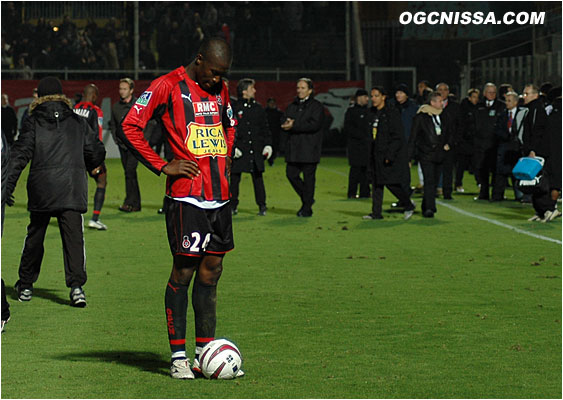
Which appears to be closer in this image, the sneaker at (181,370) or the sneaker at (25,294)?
the sneaker at (181,370)

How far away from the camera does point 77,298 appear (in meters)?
9.52

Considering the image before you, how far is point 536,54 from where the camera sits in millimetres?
31547

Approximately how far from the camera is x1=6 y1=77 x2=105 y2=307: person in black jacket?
31.1 ft

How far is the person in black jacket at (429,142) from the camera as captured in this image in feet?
55.8

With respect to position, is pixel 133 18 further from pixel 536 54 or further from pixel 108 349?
pixel 108 349

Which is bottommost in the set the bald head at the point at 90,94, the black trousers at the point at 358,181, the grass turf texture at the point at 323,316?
the grass turf texture at the point at 323,316

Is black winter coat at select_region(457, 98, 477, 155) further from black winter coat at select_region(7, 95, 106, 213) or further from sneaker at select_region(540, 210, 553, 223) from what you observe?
black winter coat at select_region(7, 95, 106, 213)

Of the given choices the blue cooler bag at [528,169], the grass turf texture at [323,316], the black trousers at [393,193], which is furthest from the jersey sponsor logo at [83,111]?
the blue cooler bag at [528,169]

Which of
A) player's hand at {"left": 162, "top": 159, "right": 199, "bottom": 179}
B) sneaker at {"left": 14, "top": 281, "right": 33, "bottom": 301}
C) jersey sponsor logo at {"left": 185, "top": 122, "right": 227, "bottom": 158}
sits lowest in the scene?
sneaker at {"left": 14, "top": 281, "right": 33, "bottom": 301}

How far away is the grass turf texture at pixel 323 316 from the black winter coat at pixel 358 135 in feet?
13.9

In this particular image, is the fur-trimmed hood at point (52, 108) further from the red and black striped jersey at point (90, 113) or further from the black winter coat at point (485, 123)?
the black winter coat at point (485, 123)

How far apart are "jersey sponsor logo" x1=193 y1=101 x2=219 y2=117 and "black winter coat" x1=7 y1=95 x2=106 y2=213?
3.02 metres

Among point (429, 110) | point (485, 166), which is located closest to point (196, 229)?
point (429, 110)

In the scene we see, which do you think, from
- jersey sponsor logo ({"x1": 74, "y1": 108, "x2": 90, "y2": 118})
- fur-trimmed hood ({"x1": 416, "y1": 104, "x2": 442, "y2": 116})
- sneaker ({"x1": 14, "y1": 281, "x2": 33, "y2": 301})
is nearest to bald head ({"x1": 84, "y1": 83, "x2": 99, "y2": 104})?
jersey sponsor logo ({"x1": 74, "y1": 108, "x2": 90, "y2": 118})
